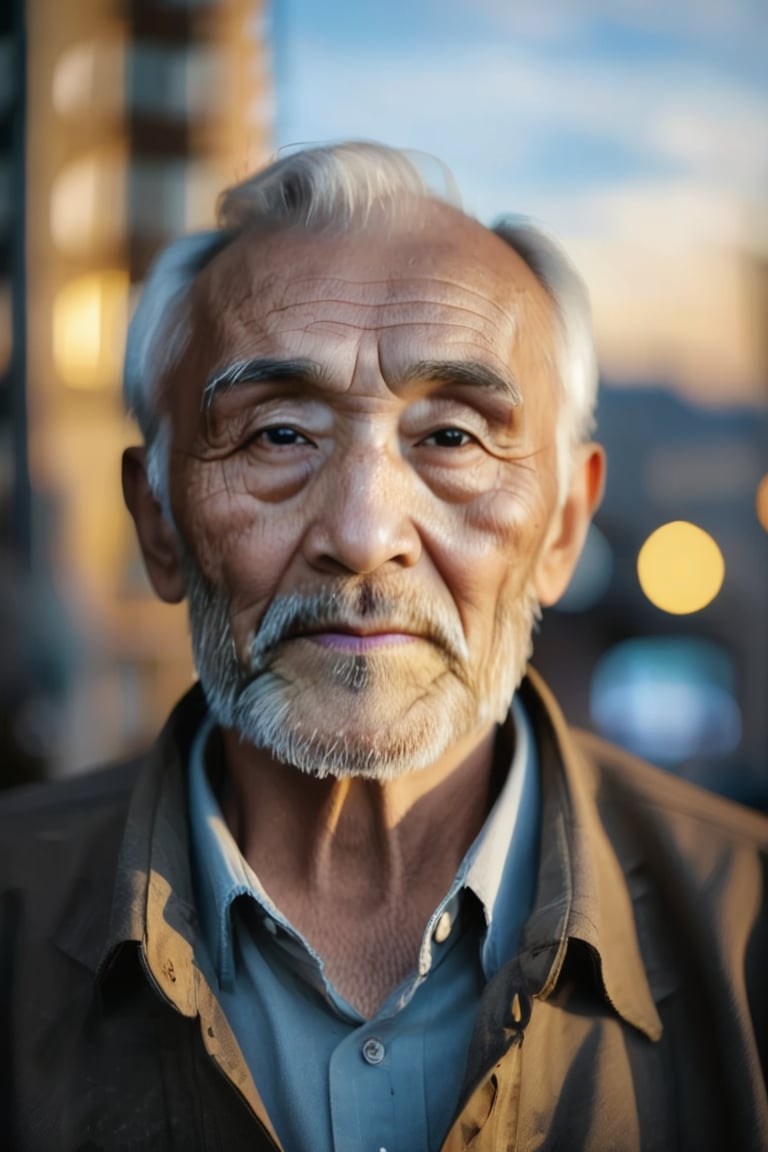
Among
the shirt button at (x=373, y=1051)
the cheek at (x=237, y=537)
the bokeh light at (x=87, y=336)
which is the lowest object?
the shirt button at (x=373, y=1051)

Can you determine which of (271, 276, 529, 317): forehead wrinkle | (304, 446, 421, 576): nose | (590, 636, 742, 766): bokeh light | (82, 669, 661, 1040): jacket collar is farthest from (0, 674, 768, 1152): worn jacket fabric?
(590, 636, 742, 766): bokeh light

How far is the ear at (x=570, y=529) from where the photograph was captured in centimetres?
172

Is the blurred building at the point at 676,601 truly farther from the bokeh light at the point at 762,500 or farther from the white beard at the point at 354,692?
the white beard at the point at 354,692

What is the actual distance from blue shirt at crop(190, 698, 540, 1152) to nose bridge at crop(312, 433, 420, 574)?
443mm

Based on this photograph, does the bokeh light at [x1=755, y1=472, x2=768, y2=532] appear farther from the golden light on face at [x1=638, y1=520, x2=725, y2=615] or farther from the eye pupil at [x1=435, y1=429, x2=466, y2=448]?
the eye pupil at [x1=435, y1=429, x2=466, y2=448]

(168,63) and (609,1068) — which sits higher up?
(168,63)

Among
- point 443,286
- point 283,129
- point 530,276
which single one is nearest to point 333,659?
point 443,286

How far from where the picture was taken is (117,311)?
2.76 metres

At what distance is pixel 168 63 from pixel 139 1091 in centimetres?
235

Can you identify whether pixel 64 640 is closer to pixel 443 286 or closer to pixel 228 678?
pixel 228 678

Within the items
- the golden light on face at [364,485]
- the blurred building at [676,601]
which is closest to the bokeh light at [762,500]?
Result: the blurred building at [676,601]

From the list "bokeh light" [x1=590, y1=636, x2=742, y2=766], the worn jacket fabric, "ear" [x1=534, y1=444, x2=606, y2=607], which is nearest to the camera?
the worn jacket fabric

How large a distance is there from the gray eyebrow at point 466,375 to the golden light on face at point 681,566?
1559 mm

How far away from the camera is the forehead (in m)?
1.53
